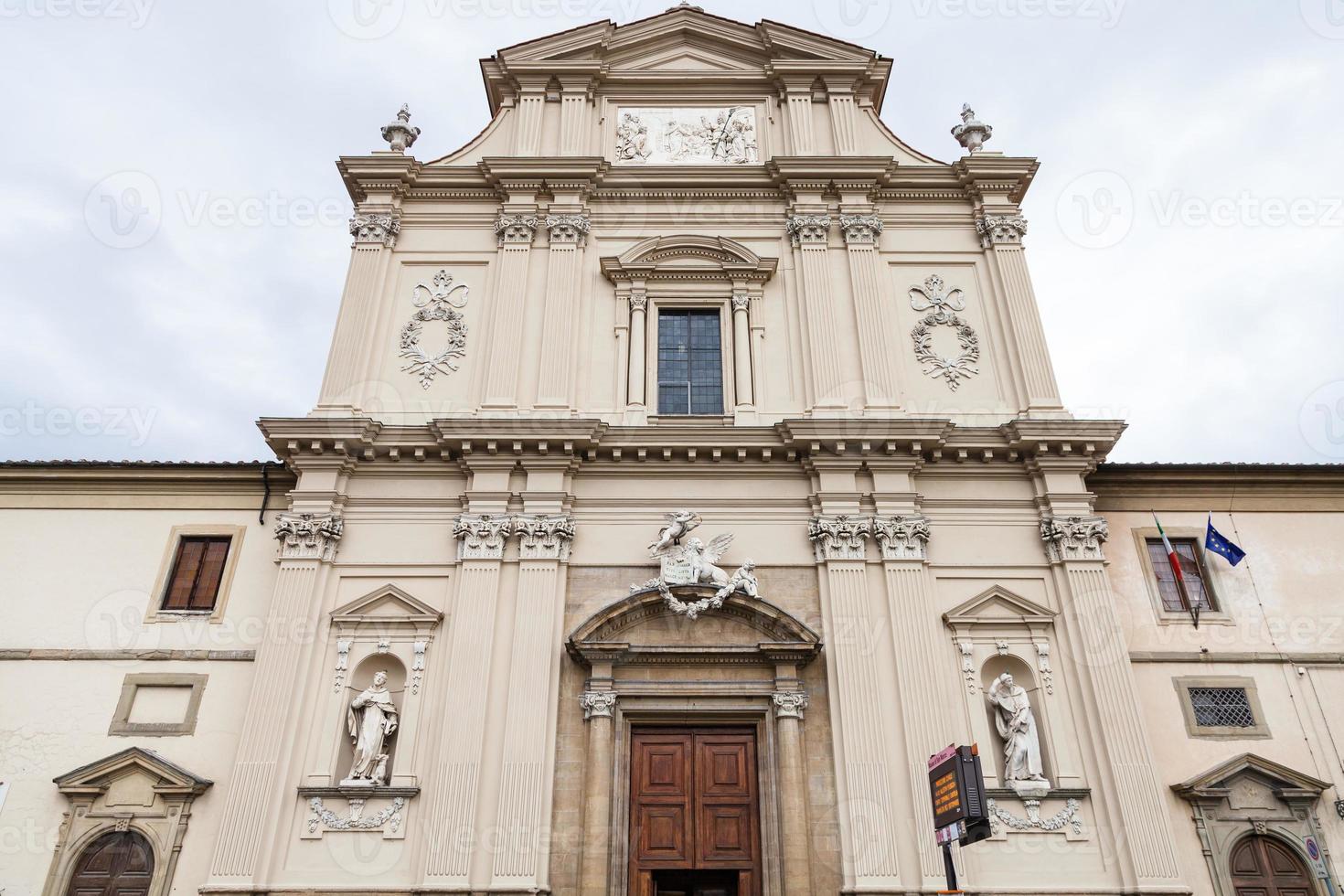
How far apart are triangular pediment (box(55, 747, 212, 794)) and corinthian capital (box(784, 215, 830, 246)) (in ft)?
47.6

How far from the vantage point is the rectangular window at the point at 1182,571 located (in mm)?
16219

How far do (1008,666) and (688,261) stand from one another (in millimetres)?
9874

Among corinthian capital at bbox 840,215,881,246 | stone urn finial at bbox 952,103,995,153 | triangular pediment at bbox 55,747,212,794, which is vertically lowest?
triangular pediment at bbox 55,747,212,794

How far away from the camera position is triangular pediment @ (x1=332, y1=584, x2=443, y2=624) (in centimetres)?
1520

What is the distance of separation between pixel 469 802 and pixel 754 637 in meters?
5.06

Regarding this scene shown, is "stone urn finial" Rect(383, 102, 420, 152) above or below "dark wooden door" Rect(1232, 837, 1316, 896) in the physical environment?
above

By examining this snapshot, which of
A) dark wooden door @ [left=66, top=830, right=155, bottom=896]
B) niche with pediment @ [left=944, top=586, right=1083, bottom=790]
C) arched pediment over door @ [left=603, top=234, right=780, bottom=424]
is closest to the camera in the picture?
dark wooden door @ [left=66, top=830, right=155, bottom=896]

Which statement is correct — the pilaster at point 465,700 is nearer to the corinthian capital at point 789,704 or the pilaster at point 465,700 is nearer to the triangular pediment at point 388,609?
the triangular pediment at point 388,609

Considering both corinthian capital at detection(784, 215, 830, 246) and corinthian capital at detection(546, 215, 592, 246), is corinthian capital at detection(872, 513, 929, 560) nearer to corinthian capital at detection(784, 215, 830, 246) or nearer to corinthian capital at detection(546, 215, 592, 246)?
corinthian capital at detection(784, 215, 830, 246)

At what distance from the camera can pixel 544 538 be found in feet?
51.1

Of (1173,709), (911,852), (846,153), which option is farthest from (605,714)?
(846,153)

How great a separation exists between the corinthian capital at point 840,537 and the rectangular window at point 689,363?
3327mm

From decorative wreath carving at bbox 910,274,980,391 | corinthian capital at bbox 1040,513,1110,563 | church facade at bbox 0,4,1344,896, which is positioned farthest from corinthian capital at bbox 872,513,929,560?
decorative wreath carving at bbox 910,274,980,391

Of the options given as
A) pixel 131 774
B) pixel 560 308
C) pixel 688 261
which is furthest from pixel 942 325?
pixel 131 774
